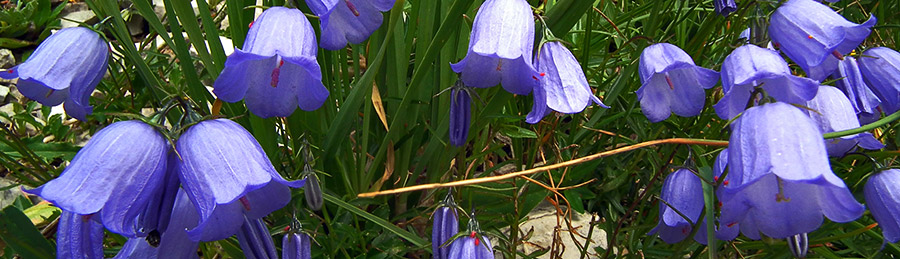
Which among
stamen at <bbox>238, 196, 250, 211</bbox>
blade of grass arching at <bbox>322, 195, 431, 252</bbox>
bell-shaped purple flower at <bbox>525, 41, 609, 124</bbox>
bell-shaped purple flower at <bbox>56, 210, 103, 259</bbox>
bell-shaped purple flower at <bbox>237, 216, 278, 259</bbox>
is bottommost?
blade of grass arching at <bbox>322, 195, 431, 252</bbox>

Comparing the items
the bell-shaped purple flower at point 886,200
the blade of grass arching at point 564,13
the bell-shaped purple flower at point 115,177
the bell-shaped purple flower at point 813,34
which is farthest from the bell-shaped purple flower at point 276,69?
the bell-shaped purple flower at point 886,200

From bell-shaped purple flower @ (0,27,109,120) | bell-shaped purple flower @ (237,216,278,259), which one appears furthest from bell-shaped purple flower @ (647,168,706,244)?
bell-shaped purple flower @ (0,27,109,120)

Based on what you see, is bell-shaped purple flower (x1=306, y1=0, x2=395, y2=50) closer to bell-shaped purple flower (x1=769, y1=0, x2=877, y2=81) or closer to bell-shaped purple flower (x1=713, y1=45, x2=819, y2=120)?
bell-shaped purple flower (x1=713, y1=45, x2=819, y2=120)

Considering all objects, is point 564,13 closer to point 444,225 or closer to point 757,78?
point 757,78

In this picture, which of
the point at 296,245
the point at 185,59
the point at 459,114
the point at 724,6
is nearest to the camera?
the point at 296,245

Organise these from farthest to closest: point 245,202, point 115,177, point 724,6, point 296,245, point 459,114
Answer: point 724,6 → point 459,114 → point 296,245 → point 245,202 → point 115,177

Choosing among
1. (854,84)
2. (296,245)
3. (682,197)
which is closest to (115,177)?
(296,245)

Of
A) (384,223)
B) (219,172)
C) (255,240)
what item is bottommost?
(384,223)

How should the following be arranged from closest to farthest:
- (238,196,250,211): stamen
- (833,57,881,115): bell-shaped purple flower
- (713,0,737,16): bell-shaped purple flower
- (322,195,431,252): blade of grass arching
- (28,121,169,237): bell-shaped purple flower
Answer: (28,121,169,237): bell-shaped purple flower
(238,196,250,211): stamen
(322,195,431,252): blade of grass arching
(833,57,881,115): bell-shaped purple flower
(713,0,737,16): bell-shaped purple flower
